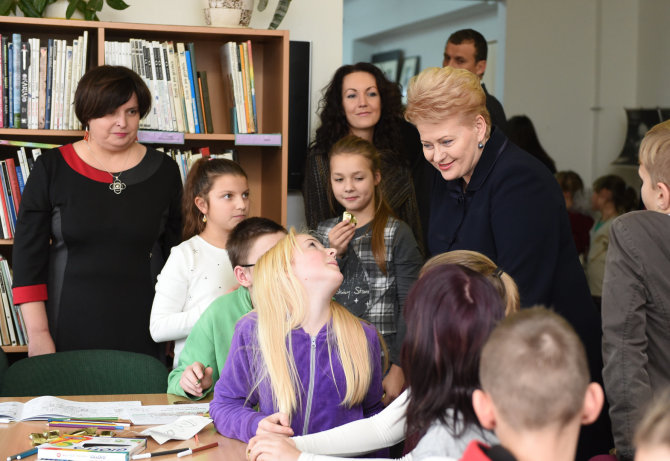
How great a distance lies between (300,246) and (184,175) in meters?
1.52

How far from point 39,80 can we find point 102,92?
1.89 ft

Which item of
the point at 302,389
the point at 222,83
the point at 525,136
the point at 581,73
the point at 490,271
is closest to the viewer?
the point at 490,271

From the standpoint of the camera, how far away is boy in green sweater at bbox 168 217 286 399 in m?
2.23

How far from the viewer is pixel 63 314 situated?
2.96 m

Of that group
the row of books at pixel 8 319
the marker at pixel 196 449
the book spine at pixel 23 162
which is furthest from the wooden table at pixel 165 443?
the book spine at pixel 23 162

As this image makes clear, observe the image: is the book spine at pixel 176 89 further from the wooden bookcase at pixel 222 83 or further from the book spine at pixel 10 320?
the book spine at pixel 10 320

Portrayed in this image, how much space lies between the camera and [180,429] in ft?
6.32

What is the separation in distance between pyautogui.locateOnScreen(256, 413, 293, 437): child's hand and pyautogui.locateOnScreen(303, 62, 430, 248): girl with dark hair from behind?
153cm

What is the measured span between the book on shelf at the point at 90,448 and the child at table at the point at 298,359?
22 cm

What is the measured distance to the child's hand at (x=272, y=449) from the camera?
5.38 ft

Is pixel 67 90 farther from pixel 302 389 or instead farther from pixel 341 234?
pixel 302 389

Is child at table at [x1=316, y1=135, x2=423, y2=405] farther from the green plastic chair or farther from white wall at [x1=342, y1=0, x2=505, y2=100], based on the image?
white wall at [x1=342, y1=0, x2=505, y2=100]

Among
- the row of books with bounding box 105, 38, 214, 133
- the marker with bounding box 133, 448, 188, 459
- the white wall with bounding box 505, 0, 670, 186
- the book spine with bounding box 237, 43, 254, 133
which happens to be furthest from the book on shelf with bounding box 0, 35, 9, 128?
the white wall with bounding box 505, 0, 670, 186

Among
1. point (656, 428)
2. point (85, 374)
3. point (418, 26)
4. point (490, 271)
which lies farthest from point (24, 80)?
point (418, 26)
